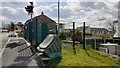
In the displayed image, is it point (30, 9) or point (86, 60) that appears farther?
point (30, 9)

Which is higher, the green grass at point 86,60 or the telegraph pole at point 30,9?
the telegraph pole at point 30,9

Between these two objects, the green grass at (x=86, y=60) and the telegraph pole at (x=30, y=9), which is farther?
the telegraph pole at (x=30, y=9)

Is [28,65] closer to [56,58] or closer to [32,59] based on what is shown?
[32,59]

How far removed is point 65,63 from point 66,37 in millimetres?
17722

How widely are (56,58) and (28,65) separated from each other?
7.79 ft

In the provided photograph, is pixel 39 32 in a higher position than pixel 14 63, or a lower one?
higher

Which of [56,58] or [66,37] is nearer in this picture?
[56,58]

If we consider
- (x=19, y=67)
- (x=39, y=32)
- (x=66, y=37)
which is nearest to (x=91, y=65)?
(x=19, y=67)

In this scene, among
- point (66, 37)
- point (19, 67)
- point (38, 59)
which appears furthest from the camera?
point (66, 37)

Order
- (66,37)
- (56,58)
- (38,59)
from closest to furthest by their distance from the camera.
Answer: (38,59), (56,58), (66,37)

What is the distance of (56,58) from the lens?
11672 mm

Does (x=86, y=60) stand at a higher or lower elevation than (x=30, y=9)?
lower

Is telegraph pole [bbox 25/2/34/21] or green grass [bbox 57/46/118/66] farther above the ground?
telegraph pole [bbox 25/2/34/21]

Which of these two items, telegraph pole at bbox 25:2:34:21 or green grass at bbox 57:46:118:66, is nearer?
green grass at bbox 57:46:118:66
